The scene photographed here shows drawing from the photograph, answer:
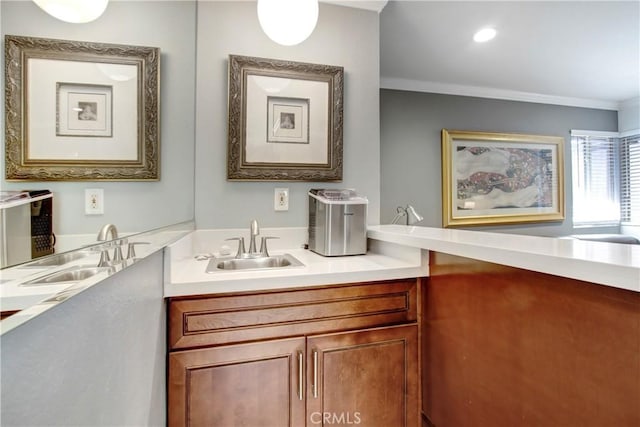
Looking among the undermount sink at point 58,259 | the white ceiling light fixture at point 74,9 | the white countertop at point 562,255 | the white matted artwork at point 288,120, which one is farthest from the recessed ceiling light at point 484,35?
the undermount sink at point 58,259

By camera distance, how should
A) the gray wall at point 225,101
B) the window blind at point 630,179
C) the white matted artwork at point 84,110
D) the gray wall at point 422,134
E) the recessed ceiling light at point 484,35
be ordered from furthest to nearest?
1. the window blind at point 630,179
2. the gray wall at point 422,134
3. the recessed ceiling light at point 484,35
4. the gray wall at point 225,101
5. the white matted artwork at point 84,110

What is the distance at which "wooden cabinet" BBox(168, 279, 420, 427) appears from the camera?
97 cm

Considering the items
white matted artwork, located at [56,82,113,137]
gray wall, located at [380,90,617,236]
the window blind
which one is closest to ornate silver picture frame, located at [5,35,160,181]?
white matted artwork, located at [56,82,113,137]

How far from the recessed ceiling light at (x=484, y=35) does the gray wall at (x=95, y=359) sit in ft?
8.27

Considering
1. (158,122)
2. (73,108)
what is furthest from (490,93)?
(73,108)

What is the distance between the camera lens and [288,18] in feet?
4.33

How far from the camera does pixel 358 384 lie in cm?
111

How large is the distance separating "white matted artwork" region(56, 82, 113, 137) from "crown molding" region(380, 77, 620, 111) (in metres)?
2.72

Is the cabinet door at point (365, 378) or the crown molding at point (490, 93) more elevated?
the crown molding at point (490, 93)

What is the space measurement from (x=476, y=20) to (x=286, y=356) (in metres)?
2.35

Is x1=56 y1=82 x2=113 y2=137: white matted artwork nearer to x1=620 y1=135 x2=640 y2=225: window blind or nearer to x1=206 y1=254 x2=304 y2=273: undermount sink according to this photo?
x1=206 y1=254 x2=304 y2=273: undermount sink

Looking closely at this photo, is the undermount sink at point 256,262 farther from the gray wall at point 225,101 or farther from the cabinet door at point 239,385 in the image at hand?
the cabinet door at point 239,385

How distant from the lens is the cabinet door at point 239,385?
961mm

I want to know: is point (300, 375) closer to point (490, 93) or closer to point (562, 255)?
point (562, 255)
